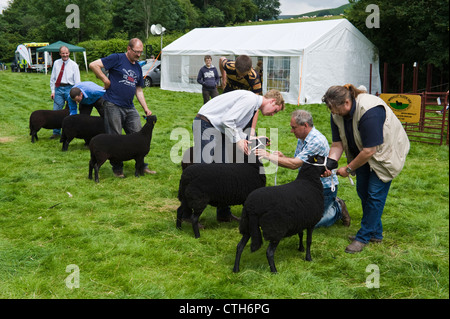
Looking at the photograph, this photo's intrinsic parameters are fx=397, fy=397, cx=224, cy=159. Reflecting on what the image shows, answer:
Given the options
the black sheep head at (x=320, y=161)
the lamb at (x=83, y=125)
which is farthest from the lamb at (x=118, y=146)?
the black sheep head at (x=320, y=161)

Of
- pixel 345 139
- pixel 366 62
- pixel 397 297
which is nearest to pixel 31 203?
pixel 345 139

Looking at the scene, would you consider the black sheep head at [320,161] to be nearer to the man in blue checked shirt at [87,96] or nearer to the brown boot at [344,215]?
the brown boot at [344,215]

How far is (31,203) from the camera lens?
18.6ft

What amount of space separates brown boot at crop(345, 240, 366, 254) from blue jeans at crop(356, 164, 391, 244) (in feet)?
0.16

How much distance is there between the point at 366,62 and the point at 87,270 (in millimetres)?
19405

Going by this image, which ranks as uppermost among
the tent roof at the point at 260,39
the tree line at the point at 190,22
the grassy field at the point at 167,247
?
the tree line at the point at 190,22

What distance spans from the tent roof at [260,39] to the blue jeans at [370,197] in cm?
1325

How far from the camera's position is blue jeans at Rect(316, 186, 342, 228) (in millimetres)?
4895

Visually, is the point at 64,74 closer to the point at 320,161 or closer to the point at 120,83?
the point at 120,83

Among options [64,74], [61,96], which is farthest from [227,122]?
[61,96]

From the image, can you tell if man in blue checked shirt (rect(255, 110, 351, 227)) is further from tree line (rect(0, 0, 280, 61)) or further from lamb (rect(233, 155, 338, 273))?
tree line (rect(0, 0, 280, 61))

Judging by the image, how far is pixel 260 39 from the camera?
19.0 metres

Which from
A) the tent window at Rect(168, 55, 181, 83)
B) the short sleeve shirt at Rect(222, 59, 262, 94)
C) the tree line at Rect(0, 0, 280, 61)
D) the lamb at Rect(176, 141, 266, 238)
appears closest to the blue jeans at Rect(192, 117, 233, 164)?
the lamb at Rect(176, 141, 266, 238)

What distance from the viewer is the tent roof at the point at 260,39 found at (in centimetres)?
A: 1730
